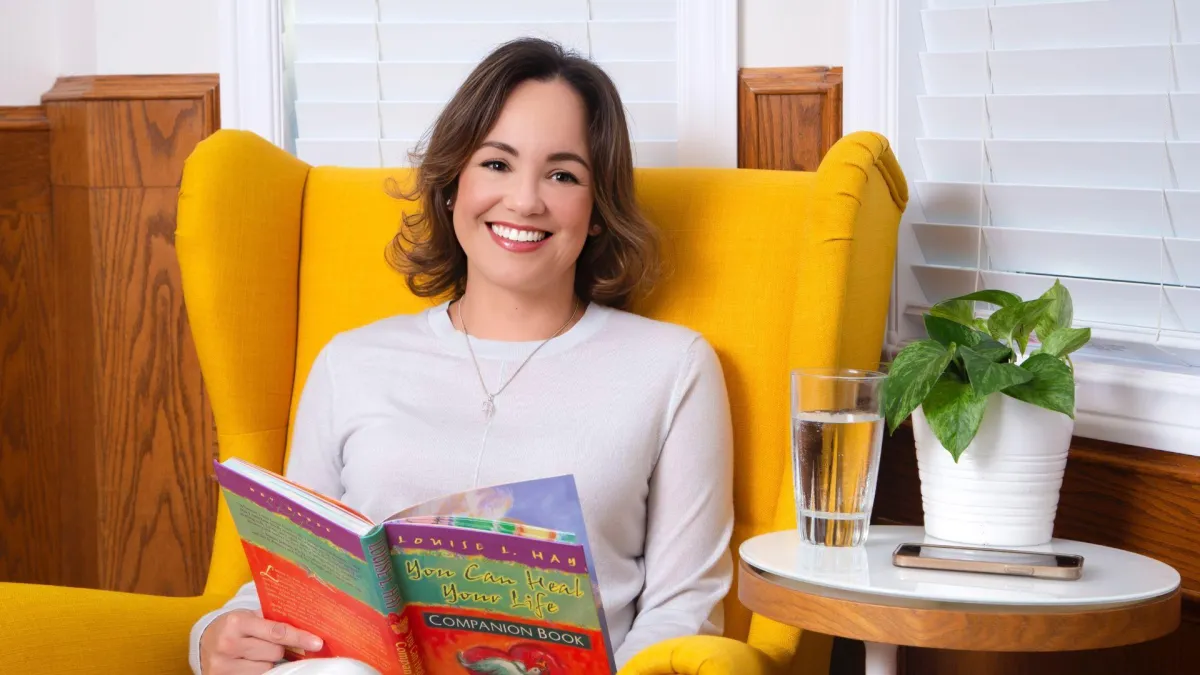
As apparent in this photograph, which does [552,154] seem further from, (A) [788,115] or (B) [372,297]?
(A) [788,115]

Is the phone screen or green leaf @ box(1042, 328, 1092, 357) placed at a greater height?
green leaf @ box(1042, 328, 1092, 357)

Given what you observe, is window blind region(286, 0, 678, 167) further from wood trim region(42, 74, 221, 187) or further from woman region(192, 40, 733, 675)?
woman region(192, 40, 733, 675)

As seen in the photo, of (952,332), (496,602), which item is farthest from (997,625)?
(496,602)

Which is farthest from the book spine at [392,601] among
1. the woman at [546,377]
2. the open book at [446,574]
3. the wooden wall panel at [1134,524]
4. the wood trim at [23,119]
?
the wood trim at [23,119]

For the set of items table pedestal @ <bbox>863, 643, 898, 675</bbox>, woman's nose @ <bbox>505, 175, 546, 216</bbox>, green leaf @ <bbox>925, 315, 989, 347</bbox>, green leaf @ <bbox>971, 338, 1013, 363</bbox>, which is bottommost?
table pedestal @ <bbox>863, 643, 898, 675</bbox>

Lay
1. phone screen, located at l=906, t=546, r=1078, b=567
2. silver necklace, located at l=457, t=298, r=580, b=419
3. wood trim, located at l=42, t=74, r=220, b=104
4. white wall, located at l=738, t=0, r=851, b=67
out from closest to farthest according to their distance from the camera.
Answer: phone screen, located at l=906, t=546, r=1078, b=567
silver necklace, located at l=457, t=298, r=580, b=419
white wall, located at l=738, t=0, r=851, b=67
wood trim, located at l=42, t=74, r=220, b=104

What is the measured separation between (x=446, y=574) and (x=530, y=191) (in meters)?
0.53

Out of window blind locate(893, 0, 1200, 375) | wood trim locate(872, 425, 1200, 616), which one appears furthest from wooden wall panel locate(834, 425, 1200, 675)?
window blind locate(893, 0, 1200, 375)

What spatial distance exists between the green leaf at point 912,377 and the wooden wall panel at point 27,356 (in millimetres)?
1626

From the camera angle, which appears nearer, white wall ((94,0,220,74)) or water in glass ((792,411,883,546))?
water in glass ((792,411,883,546))

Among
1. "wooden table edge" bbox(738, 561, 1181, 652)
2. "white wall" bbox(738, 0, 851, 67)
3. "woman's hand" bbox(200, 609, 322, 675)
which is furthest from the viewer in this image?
"white wall" bbox(738, 0, 851, 67)

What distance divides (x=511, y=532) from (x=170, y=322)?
4.32ft

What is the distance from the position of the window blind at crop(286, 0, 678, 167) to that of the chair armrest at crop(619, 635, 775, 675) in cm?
101

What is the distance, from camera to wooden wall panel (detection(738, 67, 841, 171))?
6.40 ft
